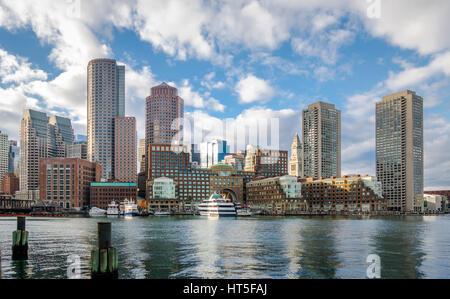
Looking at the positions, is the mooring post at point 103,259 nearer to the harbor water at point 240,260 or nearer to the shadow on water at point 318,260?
the harbor water at point 240,260

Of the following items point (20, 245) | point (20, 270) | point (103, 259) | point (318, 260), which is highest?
point (103, 259)

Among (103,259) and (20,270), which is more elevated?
(103,259)

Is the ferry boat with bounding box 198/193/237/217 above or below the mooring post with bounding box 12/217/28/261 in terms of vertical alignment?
below

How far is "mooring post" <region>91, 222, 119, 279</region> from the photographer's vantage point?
2950cm

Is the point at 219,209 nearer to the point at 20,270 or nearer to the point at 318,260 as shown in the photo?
the point at 318,260

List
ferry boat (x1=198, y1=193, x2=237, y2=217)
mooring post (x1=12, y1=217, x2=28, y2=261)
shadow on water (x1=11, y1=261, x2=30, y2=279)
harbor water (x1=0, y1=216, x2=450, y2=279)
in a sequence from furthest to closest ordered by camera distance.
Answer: ferry boat (x1=198, y1=193, x2=237, y2=217) < mooring post (x1=12, y1=217, x2=28, y2=261) < harbor water (x1=0, y1=216, x2=450, y2=279) < shadow on water (x1=11, y1=261, x2=30, y2=279)

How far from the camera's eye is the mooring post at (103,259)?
29.5 metres

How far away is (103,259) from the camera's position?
97.7ft

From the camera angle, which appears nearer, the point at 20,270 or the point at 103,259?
the point at 103,259

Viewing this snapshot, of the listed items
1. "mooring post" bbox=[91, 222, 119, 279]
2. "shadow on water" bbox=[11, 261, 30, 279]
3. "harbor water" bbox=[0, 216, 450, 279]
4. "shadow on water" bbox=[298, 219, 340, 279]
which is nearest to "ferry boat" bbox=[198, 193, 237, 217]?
"harbor water" bbox=[0, 216, 450, 279]

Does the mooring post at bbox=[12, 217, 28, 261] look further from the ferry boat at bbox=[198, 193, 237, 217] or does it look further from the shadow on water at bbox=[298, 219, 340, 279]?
the ferry boat at bbox=[198, 193, 237, 217]

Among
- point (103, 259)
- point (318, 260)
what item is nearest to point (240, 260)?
point (318, 260)
